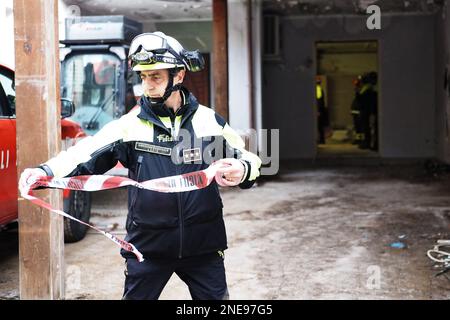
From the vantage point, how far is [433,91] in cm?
1527

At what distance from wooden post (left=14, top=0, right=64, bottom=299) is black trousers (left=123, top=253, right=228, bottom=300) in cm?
145

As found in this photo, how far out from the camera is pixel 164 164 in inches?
107

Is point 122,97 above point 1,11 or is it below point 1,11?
below

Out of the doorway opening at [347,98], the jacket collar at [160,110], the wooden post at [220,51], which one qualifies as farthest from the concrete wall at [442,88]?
the jacket collar at [160,110]

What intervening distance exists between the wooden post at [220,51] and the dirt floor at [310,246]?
149 centimetres

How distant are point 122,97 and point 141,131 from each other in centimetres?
666

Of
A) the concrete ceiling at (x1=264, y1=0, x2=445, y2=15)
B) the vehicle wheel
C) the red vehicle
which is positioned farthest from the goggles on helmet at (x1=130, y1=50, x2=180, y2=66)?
the concrete ceiling at (x1=264, y1=0, x2=445, y2=15)

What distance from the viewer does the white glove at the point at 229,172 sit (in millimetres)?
2623

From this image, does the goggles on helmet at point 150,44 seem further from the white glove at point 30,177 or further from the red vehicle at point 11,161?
the red vehicle at point 11,161

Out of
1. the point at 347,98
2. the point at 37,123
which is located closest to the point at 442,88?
the point at 37,123

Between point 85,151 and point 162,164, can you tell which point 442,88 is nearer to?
point 162,164

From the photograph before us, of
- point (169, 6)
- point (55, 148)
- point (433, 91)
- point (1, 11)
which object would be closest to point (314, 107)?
point (433, 91)

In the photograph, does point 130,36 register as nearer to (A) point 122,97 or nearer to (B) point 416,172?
(A) point 122,97

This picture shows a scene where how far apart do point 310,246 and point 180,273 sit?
11.7 ft
